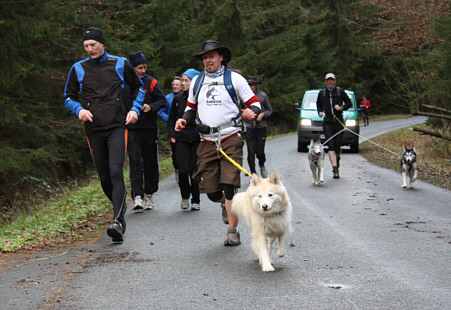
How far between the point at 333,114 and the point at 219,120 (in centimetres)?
763

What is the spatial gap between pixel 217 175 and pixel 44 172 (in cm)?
1096

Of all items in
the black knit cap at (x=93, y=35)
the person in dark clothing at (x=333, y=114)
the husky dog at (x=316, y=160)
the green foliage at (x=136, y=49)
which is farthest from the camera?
the green foliage at (x=136, y=49)

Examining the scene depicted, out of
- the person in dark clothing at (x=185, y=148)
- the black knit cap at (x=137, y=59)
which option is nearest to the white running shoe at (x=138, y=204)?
the person in dark clothing at (x=185, y=148)

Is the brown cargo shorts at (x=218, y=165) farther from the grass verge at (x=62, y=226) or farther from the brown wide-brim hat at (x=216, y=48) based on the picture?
the grass verge at (x=62, y=226)

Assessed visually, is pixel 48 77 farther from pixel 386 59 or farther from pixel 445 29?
pixel 386 59

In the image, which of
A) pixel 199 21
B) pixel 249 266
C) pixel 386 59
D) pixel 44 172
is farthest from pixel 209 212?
pixel 386 59

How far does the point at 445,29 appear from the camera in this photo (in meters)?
14.5

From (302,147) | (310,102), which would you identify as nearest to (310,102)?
(310,102)

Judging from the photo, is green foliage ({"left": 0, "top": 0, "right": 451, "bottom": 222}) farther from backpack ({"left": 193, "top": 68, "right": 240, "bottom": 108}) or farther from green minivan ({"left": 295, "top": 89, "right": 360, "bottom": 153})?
backpack ({"left": 193, "top": 68, "right": 240, "bottom": 108})

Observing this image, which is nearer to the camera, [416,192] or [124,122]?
[124,122]

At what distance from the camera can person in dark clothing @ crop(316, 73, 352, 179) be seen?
44.9 feet

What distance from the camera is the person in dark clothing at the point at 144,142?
9367mm

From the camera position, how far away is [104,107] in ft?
22.6

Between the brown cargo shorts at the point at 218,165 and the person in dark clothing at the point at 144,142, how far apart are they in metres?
2.77
